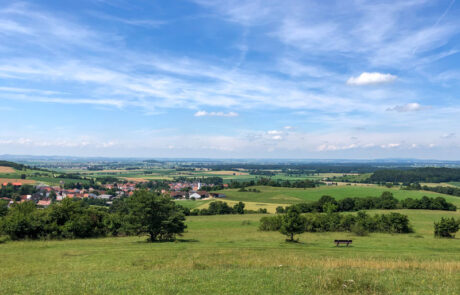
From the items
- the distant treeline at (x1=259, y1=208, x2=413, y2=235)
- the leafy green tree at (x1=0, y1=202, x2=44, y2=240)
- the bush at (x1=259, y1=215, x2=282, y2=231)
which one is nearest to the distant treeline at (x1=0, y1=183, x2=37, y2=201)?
the leafy green tree at (x1=0, y1=202, x2=44, y2=240)

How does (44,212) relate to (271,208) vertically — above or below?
above

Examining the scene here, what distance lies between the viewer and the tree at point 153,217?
4000cm

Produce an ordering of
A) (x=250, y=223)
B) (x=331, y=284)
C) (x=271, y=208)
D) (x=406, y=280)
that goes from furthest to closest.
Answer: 1. (x=271, y=208)
2. (x=250, y=223)
3. (x=406, y=280)
4. (x=331, y=284)

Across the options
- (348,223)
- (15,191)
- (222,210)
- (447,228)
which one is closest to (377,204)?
(348,223)

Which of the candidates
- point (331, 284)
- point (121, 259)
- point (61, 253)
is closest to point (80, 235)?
point (61, 253)

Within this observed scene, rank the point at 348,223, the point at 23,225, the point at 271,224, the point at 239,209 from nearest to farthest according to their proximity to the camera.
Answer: the point at 23,225 → the point at 348,223 → the point at 271,224 → the point at 239,209

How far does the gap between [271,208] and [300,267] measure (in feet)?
268

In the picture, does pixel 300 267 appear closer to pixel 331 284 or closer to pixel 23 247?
pixel 331 284

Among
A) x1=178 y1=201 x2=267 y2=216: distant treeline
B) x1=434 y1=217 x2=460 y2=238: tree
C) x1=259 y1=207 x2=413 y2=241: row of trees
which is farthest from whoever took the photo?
x1=178 y1=201 x2=267 y2=216: distant treeline

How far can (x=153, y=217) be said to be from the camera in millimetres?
40500

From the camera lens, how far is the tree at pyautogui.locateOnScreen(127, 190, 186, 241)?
4000 centimetres

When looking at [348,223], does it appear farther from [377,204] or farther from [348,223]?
[377,204]

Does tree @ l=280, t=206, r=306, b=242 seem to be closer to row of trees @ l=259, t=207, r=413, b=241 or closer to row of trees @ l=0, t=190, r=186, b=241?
row of trees @ l=259, t=207, r=413, b=241

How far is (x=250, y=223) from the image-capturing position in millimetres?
68812
